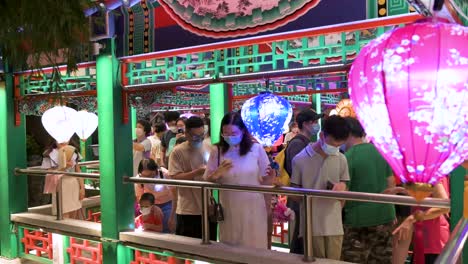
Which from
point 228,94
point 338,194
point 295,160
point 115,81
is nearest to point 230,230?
point 295,160

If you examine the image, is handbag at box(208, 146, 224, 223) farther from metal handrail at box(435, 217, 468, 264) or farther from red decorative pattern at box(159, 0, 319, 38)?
metal handrail at box(435, 217, 468, 264)

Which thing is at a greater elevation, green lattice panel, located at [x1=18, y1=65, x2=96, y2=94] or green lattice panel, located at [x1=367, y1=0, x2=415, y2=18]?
green lattice panel, located at [x1=367, y1=0, x2=415, y2=18]

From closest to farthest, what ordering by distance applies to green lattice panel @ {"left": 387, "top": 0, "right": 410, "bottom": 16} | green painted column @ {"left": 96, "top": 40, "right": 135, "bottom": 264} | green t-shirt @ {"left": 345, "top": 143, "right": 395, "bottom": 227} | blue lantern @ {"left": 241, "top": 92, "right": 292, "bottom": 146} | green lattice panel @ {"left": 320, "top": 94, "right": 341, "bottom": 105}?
green lattice panel @ {"left": 387, "top": 0, "right": 410, "bottom": 16} → green t-shirt @ {"left": 345, "top": 143, "right": 395, "bottom": 227} → green painted column @ {"left": 96, "top": 40, "right": 135, "bottom": 264} → blue lantern @ {"left": 241, "top": 92, "right": 292, "bottom": 146} → green lattice panel @ {"left": 320, "top": 94, "right": 341, "bottom": 105}

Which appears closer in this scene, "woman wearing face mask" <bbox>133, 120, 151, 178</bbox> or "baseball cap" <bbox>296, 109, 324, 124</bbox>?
"baseball cap" <bbox>296, 109, 324, 124</bbox>

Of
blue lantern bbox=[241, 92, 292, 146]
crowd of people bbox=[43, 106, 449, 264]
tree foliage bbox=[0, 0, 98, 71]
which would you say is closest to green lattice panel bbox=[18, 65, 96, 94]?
crowd of people bbox=[43, 106, 449, 264]

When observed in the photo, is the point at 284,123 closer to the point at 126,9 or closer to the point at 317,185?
the point at 317,185

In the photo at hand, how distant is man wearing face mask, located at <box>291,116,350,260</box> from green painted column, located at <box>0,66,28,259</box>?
190 inches

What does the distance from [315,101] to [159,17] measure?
30.5 ft

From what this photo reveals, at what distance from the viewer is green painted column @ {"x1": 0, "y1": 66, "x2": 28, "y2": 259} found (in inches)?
293

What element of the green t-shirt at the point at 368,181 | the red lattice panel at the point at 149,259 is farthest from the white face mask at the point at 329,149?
the red lattice panel at the point at 149,259

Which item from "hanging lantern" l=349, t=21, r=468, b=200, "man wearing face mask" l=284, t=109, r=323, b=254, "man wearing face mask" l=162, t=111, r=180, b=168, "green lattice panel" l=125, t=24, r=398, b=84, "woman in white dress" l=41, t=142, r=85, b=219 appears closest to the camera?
"hanging lantern" l=349, t=21, r=468, b=200

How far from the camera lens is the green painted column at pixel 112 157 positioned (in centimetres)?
594

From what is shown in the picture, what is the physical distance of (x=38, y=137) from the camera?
18.2 m

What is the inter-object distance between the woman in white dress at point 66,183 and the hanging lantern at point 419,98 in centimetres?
562
